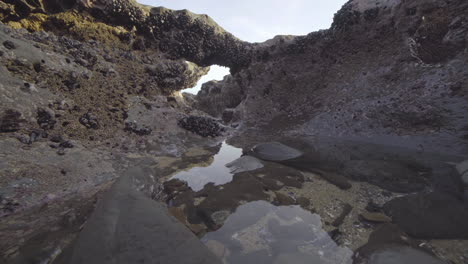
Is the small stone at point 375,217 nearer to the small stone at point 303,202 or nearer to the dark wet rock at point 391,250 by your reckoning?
the dark wet rock at point 391,250

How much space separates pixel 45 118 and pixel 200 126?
9.10 metres

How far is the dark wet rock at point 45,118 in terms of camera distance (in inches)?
337

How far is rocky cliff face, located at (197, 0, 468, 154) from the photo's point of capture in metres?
11.5

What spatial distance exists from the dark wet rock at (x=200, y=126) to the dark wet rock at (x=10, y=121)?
8512 mm

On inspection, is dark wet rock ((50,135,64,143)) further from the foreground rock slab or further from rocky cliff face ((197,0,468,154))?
rocky cliff face ((197,0,468,154))

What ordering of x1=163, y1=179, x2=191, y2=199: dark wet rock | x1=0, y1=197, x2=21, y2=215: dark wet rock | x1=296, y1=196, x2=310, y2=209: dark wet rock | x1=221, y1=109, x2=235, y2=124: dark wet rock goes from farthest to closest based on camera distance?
x1=221, y1=109, x2=235, y2=124: dark wet rock, x1=163, y1=179, x2=191, y2=199: dark wet rock, x1=296, y1=196, x2=310, y2=209: dark wet rock, x1=0, y1=197, x2=21, y2=215: dark wet rock

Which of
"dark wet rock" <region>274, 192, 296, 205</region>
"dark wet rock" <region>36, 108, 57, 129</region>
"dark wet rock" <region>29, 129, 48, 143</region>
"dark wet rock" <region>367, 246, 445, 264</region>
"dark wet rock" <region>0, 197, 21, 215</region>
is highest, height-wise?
Result: "dark wet rock" <region>36, 108, 57, 129</region>

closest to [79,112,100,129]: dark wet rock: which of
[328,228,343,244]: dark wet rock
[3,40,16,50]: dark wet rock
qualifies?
[3,40,16,50]: dark wet rock

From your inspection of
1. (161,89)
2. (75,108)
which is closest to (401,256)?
(75,108)

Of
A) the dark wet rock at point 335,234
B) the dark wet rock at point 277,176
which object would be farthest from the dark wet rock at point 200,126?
the dark wet rock at point 335,234

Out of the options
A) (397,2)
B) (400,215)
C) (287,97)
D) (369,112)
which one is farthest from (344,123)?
(397,2)

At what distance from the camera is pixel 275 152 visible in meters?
11.0

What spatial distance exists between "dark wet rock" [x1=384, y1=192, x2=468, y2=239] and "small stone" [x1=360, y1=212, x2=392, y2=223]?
17 cm

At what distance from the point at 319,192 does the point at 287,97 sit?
1630 centimetres
